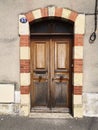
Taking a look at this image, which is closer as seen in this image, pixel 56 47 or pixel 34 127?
pixel 34 127

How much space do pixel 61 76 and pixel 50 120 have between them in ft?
4.28

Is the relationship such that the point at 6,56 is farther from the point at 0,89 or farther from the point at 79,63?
the point at 79,63

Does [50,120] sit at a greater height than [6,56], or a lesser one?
lesser

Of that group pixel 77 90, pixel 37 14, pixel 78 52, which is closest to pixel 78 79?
pixel 77 90

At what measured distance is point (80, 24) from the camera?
7238mm

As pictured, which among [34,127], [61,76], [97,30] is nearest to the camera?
[34,127]

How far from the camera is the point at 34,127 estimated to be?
22.4ft

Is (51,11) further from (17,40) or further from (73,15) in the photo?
(17,40)

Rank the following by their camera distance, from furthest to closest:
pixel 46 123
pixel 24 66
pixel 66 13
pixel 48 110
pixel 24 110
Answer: pixel 48 110 < pixel 24 110 < pixel 24 66 < pixel 66 13 < pixel 46 123

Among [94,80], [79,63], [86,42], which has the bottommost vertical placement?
[94,80]

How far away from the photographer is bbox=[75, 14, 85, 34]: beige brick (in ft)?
23.7

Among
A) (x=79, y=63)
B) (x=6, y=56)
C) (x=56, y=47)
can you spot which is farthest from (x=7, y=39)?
(x=79, y=63)

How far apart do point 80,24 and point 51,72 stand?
5.28 ft

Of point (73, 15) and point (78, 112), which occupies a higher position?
point (73, 15)
